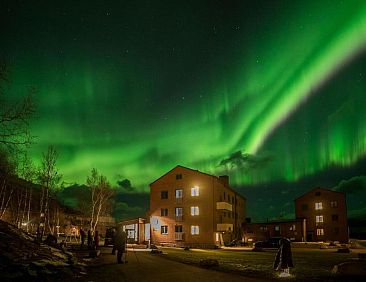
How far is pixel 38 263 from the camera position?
1666 centimetres

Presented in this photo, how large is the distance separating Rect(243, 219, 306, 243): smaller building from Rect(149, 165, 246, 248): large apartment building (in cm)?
1458

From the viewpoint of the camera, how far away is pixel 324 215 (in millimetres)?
86250

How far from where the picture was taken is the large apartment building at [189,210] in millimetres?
63469

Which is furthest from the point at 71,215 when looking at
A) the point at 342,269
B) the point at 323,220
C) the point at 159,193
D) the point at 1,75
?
the point at 342,269

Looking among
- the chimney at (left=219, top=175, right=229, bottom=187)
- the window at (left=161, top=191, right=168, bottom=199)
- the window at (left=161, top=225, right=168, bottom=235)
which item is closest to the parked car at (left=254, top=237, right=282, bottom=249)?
the window at (left=161, top=225, right=168, bottom=235)

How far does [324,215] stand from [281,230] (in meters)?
12.2

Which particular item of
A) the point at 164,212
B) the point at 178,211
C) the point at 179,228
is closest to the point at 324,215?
the point at 178,211

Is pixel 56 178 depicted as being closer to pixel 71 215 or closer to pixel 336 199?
pixel 71 215

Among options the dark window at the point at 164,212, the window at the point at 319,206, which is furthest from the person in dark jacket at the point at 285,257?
the window at the point at 319,206

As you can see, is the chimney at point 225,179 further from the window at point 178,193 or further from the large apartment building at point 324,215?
the large apartment building at point 324,215

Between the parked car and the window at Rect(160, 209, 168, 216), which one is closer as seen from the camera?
the parked car

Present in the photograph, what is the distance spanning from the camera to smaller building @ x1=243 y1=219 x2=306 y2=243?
8125 centimetres

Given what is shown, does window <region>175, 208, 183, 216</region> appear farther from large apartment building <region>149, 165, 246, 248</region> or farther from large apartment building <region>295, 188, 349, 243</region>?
large apartment building <region>295, 188, 349, 243</region>

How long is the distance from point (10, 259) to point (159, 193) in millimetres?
53892
